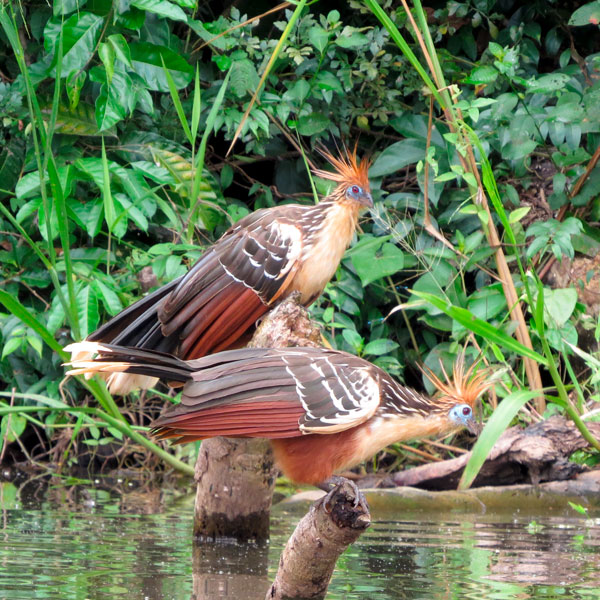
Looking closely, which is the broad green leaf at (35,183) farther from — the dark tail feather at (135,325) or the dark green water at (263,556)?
the dark green water at (263,556)

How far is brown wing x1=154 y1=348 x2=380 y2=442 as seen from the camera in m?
2.81

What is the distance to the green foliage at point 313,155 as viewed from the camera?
4820 millimetres

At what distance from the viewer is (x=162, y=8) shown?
182 inches

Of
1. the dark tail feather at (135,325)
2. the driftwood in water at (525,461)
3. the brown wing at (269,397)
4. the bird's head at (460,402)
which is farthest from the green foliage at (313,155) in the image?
the brown wing at (269,397)

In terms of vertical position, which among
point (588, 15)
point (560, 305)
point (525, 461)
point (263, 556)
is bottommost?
point (263, 556)

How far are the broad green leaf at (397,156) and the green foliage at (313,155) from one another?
1cm

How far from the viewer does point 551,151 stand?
564cm

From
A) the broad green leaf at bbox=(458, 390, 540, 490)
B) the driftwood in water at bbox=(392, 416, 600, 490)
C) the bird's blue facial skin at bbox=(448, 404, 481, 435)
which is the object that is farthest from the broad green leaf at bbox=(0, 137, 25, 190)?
the broad green leaf at bbox=(458, 390, 540, 490)

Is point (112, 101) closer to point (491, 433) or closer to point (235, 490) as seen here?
point (235, 490)

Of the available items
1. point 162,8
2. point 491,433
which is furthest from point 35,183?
point 491,433

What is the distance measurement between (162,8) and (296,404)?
8.49ft

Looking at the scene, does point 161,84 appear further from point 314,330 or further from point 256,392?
point 256,392

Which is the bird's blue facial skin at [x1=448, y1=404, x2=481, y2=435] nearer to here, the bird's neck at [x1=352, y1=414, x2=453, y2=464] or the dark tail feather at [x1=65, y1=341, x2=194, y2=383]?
the bird's neck at [x1=352, y1=414, x2=453, y2=464]

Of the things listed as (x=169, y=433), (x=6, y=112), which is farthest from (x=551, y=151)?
(x=169, y=433)
